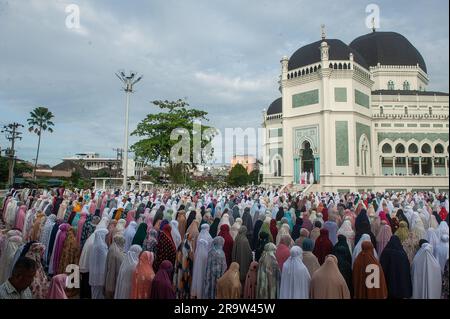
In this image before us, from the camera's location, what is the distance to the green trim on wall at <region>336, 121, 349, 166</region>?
889 inches

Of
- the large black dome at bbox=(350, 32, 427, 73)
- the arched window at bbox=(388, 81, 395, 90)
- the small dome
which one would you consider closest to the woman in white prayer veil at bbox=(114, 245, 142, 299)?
the small dome

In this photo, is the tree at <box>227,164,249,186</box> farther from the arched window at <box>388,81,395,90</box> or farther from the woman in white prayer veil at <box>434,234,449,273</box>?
the woman in white prayer veil at <box>434,234,449,273</box>

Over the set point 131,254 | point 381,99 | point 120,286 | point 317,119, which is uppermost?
point 381,99

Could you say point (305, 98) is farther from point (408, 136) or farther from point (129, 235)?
point (129, 235)

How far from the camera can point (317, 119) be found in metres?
23.4

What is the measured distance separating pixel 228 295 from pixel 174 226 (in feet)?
9.20

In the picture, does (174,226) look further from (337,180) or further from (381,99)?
(381,99)

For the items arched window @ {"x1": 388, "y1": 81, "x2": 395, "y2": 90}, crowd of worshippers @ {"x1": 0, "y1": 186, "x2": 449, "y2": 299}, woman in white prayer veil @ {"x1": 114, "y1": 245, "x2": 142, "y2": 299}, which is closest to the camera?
crowd of worshippers @ {"x1": 0, "y1": 186, "x2": 449, "y2": 299}

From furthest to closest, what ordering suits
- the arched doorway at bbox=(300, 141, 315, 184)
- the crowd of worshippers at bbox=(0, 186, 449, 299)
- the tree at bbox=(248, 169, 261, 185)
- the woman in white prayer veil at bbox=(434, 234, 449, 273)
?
the tree at bbox=(248, 169, 261, 185) < the arched doorway at bbox=(300, 141, 315, 184) < the woman in white prayer veil at bbox=(434, 234, 449, 273) < the crowd of worshippers at bbox=(0, 186, 449, 299)

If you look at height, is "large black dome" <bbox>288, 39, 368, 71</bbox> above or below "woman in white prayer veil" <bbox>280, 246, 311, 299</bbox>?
above

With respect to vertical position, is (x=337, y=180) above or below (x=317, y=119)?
below

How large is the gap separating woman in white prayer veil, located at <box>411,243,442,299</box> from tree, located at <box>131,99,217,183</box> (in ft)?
70.3
